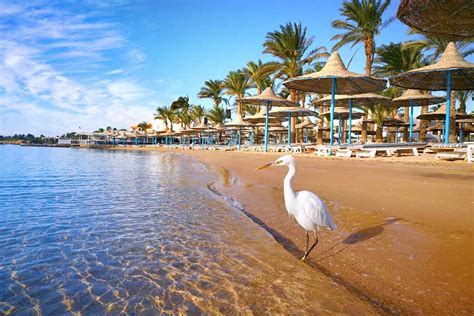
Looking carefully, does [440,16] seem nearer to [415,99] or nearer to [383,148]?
[383,148]

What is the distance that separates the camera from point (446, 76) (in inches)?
611

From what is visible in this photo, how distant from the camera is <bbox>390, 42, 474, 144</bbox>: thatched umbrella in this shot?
46.1ft

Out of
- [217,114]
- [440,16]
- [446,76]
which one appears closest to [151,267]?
[440,16]

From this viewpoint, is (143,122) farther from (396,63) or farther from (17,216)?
(17,216)

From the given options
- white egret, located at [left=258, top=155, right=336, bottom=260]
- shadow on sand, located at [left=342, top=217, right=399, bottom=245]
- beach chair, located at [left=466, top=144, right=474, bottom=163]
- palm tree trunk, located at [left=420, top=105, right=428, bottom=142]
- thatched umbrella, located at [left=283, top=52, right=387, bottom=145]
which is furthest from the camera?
palm tree trunk, located at [left=420, top=105, right=428, bottom=142]

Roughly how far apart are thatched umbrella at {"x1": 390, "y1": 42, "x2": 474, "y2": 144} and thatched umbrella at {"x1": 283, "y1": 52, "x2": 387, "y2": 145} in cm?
143

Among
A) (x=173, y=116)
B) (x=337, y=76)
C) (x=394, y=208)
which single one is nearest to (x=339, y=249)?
(x=394, y=208)

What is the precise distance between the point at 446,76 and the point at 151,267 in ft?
58.1

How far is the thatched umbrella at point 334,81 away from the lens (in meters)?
15.9

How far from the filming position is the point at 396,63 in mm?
26188

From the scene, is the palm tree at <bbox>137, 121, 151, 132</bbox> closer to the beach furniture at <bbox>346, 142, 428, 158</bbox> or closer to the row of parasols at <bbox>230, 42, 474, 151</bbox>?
the row of parasols at <bbox>230, 42, 474, 151</bbox>

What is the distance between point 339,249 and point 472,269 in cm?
130

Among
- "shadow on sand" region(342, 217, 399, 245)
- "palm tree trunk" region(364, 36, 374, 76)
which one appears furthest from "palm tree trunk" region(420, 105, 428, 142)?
"shadow on sand" region(342, 217, 399, 245)

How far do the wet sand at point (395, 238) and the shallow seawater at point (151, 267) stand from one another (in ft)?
1.12
